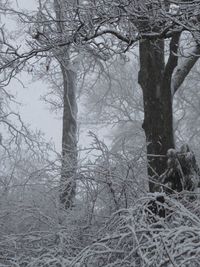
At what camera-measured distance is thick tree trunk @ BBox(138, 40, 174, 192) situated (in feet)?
25.7

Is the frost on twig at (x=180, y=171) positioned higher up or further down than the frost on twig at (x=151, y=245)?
higher up

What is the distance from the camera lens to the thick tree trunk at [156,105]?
25.7 feet

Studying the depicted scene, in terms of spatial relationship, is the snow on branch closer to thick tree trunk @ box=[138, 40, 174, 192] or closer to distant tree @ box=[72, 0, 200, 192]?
distant tree @ box=[72, 0, 200, 192]

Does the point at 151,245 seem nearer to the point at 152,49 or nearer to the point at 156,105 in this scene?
the point at 156,105

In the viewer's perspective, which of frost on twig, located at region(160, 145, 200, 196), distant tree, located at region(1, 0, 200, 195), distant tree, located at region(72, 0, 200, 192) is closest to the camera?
distant tree, located at region(1, 0, 200, 195)

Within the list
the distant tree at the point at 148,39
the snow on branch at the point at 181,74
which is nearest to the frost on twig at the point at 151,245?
the distant tree at the point at 148,39

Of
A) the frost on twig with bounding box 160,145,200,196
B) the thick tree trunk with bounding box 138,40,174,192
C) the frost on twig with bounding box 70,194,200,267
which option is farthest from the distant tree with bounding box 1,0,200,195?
the frost on twig with bounding box 70,194,200,267

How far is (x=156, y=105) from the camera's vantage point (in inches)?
316

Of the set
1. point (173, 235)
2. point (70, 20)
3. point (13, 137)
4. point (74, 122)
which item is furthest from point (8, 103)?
point (173, 235)

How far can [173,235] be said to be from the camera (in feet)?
14.0

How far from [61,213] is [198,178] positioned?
1.67m

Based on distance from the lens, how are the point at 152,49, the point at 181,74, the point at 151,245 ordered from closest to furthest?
the point at 151,245, the point at 152,49, the point at 181,74

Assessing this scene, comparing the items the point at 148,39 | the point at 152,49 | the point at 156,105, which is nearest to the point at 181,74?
the point at 152,49

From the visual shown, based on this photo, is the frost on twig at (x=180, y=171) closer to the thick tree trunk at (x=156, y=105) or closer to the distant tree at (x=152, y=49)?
the distant tree at (x=152, y=49)
